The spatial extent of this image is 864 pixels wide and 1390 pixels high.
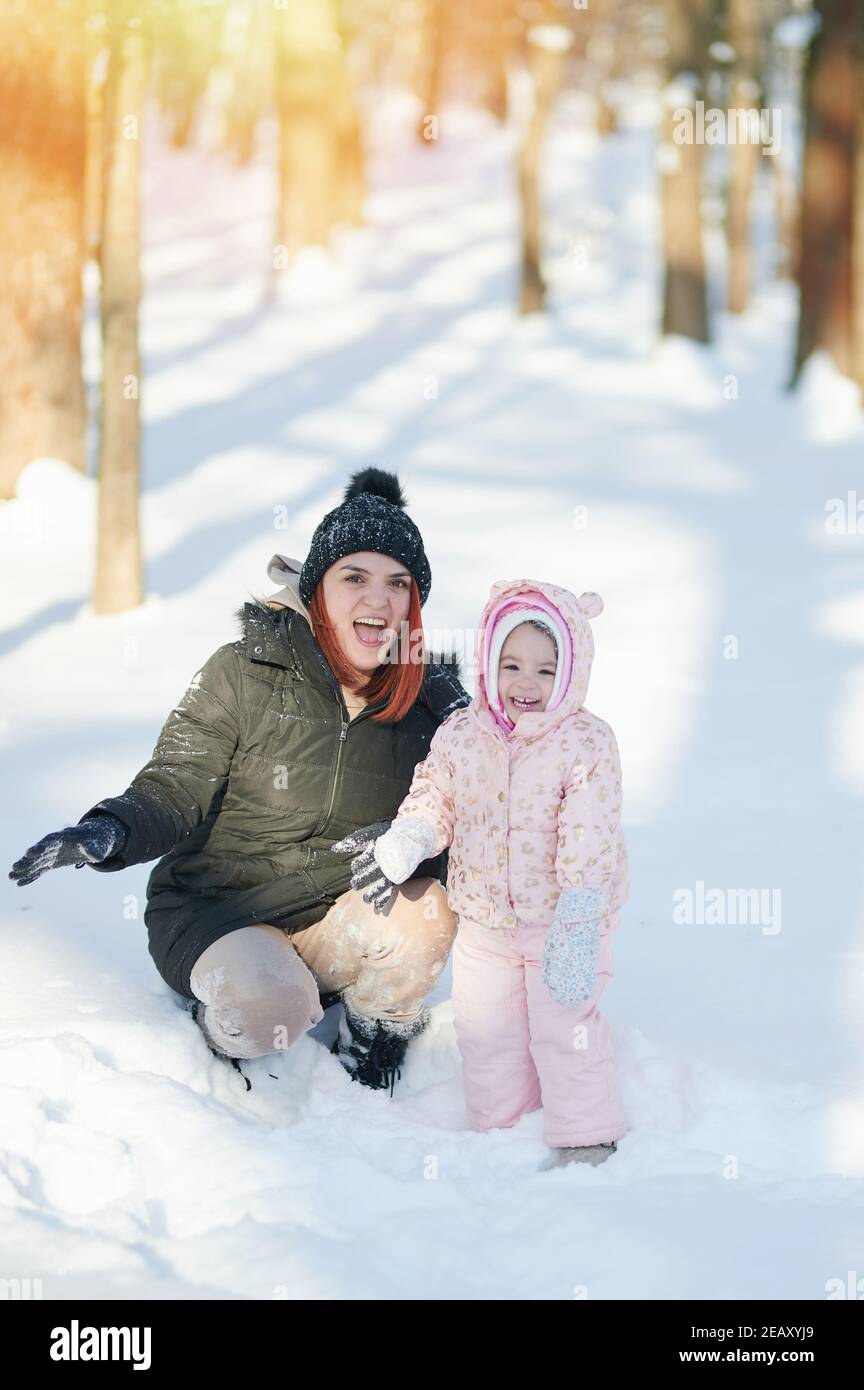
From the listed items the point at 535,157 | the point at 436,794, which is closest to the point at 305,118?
the point at 535,157

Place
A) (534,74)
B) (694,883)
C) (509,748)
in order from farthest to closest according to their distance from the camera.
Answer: (534,74) < (694,883) < (509,748)

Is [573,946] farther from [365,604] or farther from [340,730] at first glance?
[365,604]

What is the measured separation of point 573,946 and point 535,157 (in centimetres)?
1452

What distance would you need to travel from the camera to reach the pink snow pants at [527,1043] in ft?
10.3

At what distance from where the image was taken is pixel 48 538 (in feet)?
29.0

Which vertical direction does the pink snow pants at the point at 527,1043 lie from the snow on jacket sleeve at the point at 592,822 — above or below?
below

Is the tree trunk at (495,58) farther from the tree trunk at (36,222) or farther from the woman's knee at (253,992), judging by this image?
the woman's knee at (253,992)

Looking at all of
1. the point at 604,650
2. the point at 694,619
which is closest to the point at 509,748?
the point at 604,650

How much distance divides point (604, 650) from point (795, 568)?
1.97 m

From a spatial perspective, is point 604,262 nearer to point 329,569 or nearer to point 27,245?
point 27,245

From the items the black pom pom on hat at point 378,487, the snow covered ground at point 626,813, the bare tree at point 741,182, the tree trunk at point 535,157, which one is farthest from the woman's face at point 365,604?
the bare tree at point 741,182

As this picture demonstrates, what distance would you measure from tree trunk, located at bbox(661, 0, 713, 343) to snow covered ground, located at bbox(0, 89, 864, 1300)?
434 mm

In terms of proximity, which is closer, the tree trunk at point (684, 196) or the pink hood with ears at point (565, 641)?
the pink hood with ears at point (565, 641)

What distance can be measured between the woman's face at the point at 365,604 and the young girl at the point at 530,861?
0.25 metres
